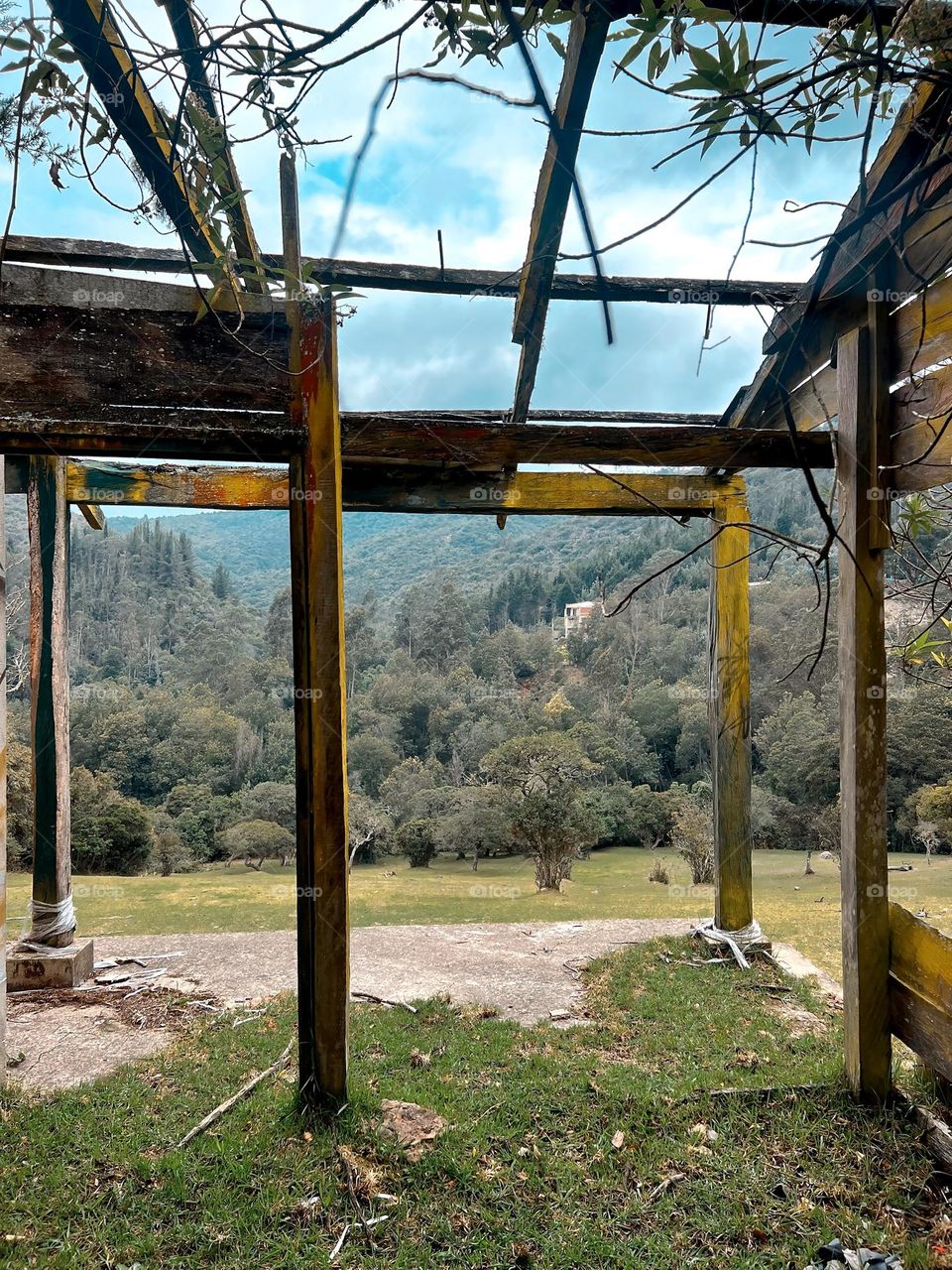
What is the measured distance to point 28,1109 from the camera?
294 centimetres

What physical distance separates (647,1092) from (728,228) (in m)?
3.14

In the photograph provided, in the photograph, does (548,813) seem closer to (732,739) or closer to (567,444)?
(732,739)

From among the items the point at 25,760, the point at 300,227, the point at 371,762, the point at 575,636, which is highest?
the point at 300,227

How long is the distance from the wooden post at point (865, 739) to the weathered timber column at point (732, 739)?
2168mm

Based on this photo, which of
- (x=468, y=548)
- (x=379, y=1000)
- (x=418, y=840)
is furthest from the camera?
(x=468, y=548)

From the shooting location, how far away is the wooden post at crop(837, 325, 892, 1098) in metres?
2.77

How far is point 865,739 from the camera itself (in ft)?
9.23

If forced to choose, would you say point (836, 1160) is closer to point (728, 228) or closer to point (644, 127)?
point (728, 228)

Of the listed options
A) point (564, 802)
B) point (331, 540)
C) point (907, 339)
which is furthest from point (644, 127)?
point (564, 802)

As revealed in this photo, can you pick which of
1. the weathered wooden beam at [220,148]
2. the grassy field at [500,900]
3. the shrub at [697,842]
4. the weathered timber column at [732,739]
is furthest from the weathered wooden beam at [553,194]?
the shrub at [697,842]

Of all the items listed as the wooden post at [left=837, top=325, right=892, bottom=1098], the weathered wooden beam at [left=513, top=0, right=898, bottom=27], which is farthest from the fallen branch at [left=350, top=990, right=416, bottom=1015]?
the weathered wooden beam at [left=513, top=0, right=898, bottom=27]

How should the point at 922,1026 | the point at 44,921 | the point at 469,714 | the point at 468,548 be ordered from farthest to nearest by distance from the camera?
the point at 468,548 < the point at 469,714 < the point at 44,921 < the point at 922,1026

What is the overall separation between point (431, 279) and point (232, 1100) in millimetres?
3950

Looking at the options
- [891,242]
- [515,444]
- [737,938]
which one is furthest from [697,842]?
[891,242]
